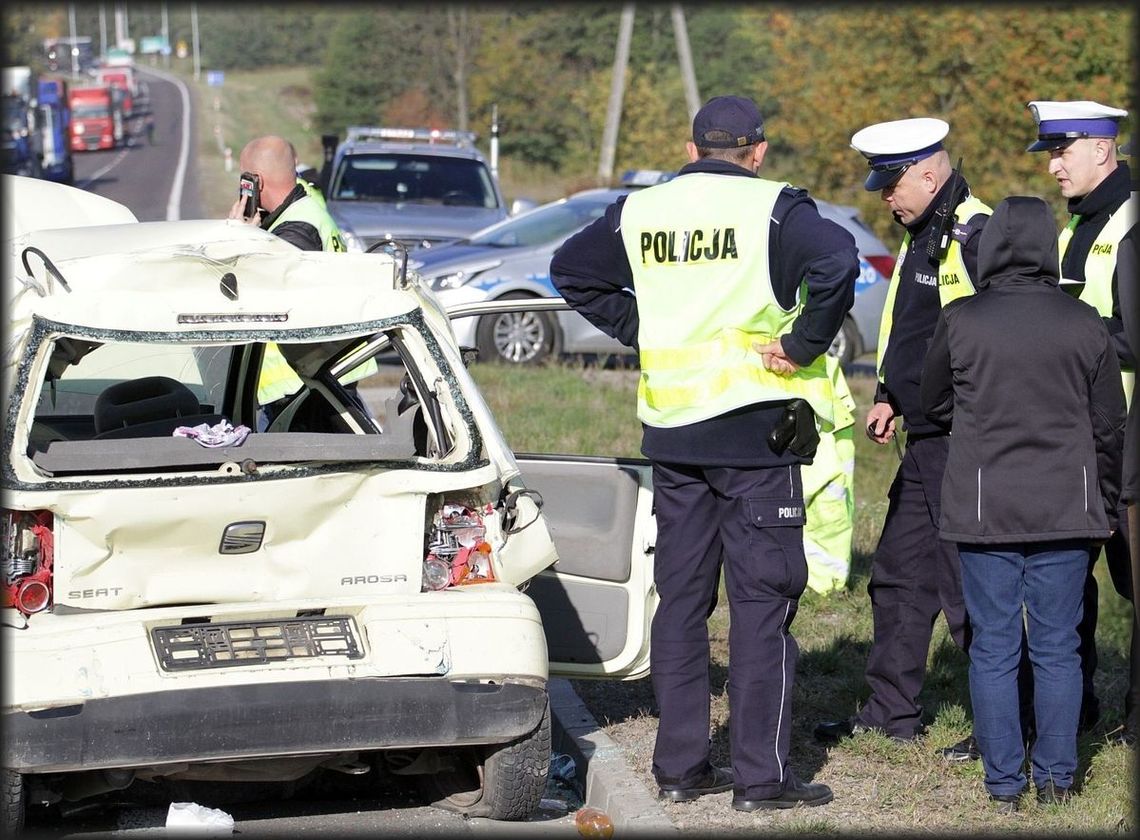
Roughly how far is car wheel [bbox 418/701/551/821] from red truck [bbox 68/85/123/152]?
204 ft

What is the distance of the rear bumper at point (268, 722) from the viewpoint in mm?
3941

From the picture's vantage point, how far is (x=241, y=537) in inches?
168

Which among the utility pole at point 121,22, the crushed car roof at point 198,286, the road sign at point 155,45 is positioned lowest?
the road sign at point 155,45

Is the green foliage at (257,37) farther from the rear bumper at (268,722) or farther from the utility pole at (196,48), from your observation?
the rear bumper at (268,722)

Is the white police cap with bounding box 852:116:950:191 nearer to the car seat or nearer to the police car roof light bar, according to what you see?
the car seat

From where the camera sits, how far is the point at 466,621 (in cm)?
427

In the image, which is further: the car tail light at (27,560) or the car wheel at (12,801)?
the car tail light at (27,560)

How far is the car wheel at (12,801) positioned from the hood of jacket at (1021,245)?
292 centimetres

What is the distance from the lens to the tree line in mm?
25922

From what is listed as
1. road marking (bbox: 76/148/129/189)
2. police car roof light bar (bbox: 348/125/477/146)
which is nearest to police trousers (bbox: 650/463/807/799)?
police car roof light bar (bbox: 348/125/477/146)

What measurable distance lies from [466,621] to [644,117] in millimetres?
35459

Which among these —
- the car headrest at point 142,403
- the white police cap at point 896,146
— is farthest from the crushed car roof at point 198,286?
the white police cap at point 896,146

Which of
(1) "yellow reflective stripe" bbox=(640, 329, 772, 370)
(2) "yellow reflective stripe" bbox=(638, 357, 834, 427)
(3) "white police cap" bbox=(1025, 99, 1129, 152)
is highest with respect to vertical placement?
(3) "white police cap" bbox=(1025, 99, 1129, 152)

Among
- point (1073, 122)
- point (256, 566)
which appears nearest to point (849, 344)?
point (1073, 122)
